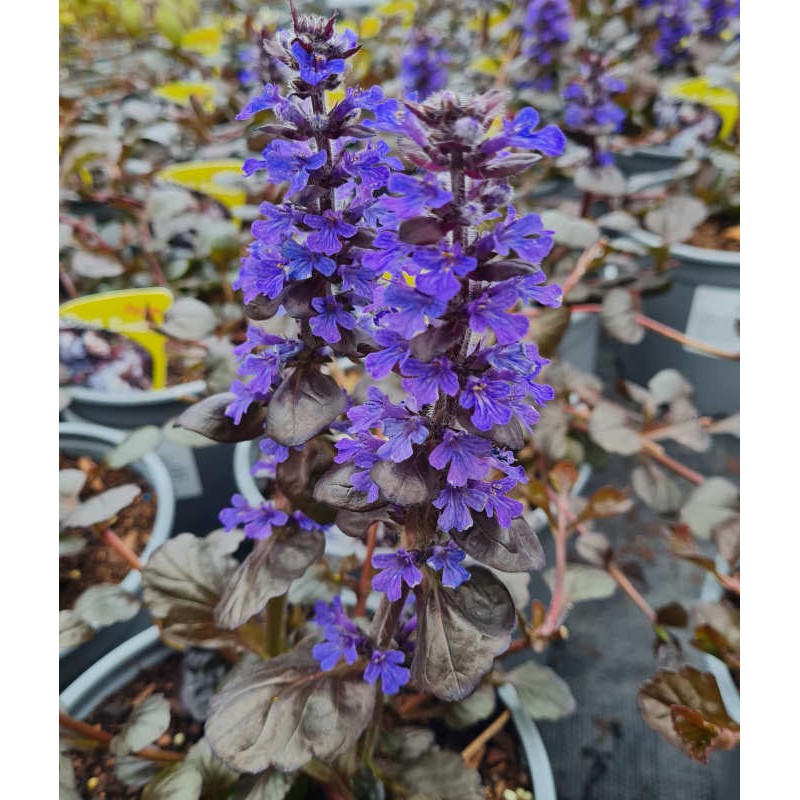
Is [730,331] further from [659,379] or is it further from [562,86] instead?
[562,86]

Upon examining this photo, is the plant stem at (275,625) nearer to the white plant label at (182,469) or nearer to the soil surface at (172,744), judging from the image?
the soil surface at (172,744)

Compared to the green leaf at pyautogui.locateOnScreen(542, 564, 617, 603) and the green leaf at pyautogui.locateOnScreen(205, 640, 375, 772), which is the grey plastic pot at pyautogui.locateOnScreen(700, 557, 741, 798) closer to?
the green leaf at pyautogui.locateOnScreen(542, 564, 617, 603)

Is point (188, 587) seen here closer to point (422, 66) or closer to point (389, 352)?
point (389, 352)

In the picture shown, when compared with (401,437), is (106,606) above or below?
below

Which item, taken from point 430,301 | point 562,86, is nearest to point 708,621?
point 430,301

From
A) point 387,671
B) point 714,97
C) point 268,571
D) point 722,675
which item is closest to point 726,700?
point 722,675

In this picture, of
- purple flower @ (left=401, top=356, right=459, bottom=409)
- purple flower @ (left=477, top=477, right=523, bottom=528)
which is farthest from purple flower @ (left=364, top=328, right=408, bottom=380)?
purple flower @ (left=477, top=477, right=523, bottom=528)
